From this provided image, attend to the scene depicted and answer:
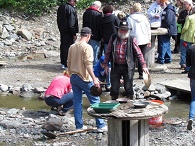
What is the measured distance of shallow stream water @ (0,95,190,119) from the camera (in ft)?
37.1

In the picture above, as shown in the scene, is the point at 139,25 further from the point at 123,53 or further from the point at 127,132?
the point at 127,132

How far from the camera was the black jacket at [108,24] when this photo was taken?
13070mm

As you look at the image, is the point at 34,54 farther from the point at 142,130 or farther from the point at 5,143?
the point at 142,130

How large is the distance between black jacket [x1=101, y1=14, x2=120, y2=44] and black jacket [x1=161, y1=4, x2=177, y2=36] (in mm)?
2043

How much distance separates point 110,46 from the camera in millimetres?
9852

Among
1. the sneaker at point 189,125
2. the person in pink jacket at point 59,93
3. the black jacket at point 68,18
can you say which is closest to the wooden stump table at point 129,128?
the sneaker at point 189,125

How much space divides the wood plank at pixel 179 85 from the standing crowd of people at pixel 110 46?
85cm

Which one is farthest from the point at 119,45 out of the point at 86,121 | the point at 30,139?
the point at 30,139

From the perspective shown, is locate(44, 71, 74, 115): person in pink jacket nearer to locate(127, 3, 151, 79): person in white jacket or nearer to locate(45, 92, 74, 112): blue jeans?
locate(45, 92, 74, 112): blue jeans

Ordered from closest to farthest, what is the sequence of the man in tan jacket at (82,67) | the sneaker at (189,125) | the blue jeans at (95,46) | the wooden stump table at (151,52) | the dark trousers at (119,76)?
the man in tan jacket at (82,67)
the sneaker at (189,125)
the dark trousers at (119,76)
the blue jeans at (95,46)
the wooden stump table at (151,52)

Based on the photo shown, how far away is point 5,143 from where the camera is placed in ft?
29.1

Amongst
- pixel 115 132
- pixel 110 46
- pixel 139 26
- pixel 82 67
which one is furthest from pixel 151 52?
pixel 115 132

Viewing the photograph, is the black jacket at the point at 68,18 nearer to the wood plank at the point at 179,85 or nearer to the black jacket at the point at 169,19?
the black jacket at the point at 169,19

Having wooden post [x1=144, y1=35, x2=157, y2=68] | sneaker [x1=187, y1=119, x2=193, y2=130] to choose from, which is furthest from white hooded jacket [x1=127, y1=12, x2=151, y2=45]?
sneaker [x1=187, y1=119, x2=193, y2=130]
